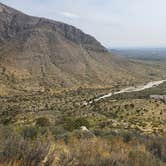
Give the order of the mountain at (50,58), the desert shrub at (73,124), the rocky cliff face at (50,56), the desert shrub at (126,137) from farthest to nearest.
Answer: the rocky cliff face at (50,56), the mountain at (50,58), the desert shrub at (73,124), the desert shrub at (126,137)

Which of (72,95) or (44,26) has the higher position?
(44,26)

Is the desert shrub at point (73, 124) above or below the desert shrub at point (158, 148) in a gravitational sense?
below

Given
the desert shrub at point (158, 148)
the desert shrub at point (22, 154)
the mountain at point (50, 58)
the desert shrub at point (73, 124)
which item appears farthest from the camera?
the mountain at point (50, 58)

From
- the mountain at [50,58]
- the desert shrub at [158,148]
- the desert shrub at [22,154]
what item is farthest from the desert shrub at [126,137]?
the mountain at [50,58]

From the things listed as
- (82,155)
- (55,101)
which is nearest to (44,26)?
(55,101)

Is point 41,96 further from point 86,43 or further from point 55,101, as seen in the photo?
point 86,43

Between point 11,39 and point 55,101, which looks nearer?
point 55,101

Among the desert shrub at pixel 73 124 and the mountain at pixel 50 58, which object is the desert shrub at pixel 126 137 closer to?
the desert shrub at pixel 73 124

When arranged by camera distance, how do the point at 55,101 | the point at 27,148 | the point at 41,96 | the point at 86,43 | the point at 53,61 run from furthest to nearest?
the point at 86,43 → the point at 53,61 → the point at 41,96 → the point at 55,101 → the point at 27,148

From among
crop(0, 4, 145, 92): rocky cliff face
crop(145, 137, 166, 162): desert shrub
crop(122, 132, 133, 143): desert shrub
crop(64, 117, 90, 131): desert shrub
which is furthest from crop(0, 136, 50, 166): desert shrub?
crop(0, 4, 145, 92): rocky cliff face
